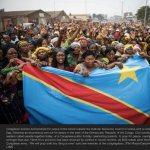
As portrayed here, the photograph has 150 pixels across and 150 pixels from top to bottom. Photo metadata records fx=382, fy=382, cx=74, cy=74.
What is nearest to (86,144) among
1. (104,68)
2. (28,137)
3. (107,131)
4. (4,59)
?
(107,131)

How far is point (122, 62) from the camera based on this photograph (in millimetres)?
5223

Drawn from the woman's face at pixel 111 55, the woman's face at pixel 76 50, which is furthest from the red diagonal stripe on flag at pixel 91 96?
the woman's face at pixel 111 55

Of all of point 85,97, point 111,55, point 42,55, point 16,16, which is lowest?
point 85,97

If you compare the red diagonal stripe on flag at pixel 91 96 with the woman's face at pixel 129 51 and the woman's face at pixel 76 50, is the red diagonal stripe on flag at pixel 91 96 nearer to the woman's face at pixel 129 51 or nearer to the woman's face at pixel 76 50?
the woman's face at pixel 76 50

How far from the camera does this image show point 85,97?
475 cm

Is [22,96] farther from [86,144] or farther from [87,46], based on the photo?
[87,46]

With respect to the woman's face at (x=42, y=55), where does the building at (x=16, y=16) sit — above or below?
above

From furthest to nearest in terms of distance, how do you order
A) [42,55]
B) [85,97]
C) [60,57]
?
[42,55]
[60,57]
[85,97]

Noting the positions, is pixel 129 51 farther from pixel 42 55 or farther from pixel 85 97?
pixel 85 97

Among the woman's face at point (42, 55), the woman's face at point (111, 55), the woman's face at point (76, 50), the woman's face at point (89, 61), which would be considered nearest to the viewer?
the woman's face at point (89, 61)

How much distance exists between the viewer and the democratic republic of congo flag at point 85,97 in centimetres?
471

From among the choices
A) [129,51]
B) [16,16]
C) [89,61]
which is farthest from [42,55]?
[129,51]

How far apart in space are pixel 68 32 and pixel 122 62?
3391 millimetres

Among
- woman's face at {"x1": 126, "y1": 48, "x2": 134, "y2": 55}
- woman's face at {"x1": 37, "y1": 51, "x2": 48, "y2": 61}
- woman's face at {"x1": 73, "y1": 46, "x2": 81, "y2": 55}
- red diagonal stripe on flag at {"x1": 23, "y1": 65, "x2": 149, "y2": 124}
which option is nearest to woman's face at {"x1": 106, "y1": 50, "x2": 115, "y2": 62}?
woman's face at {"x1": 126, "y1": 48, "x2": 134, "y2": 55}
